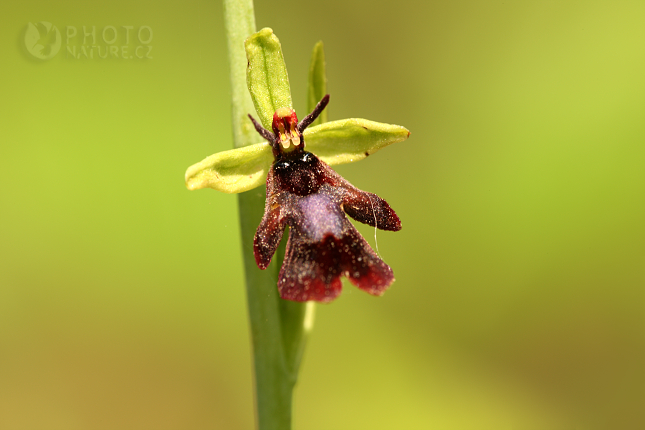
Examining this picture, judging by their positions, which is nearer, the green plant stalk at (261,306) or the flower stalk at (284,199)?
the flower stalk at (284,199)

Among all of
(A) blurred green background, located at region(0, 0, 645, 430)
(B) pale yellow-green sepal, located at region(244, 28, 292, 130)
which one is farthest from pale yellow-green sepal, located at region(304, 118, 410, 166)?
(A) blurred green background, located at region(0, 0, 645, 430)

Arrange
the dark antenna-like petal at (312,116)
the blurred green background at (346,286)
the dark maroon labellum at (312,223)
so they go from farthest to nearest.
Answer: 1. the blurred green background at (346,286)
2. the dark antenna-like petal at (312,116)
3. the dark maroon labellum at (312,223)

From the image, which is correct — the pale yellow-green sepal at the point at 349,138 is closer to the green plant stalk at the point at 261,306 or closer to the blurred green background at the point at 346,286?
the green plant stalk at the point at 261,306

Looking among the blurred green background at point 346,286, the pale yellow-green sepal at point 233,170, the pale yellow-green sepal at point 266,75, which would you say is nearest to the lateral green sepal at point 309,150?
the pale yellow-green sepal at point 233,170

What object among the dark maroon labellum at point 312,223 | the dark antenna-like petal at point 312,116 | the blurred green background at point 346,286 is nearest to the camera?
the dark maroon labellum at point 312,223

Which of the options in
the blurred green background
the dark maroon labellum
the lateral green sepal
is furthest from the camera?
the blurred green background

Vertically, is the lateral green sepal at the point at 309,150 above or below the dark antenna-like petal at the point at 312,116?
below

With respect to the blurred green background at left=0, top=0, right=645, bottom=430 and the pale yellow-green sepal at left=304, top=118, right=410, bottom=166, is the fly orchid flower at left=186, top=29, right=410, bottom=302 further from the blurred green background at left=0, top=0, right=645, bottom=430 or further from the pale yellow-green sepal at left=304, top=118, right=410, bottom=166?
the blurred green background at left=0, top=0, right=645, bottom=430

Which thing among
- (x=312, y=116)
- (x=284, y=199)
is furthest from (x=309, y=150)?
(x=284, y=199)
